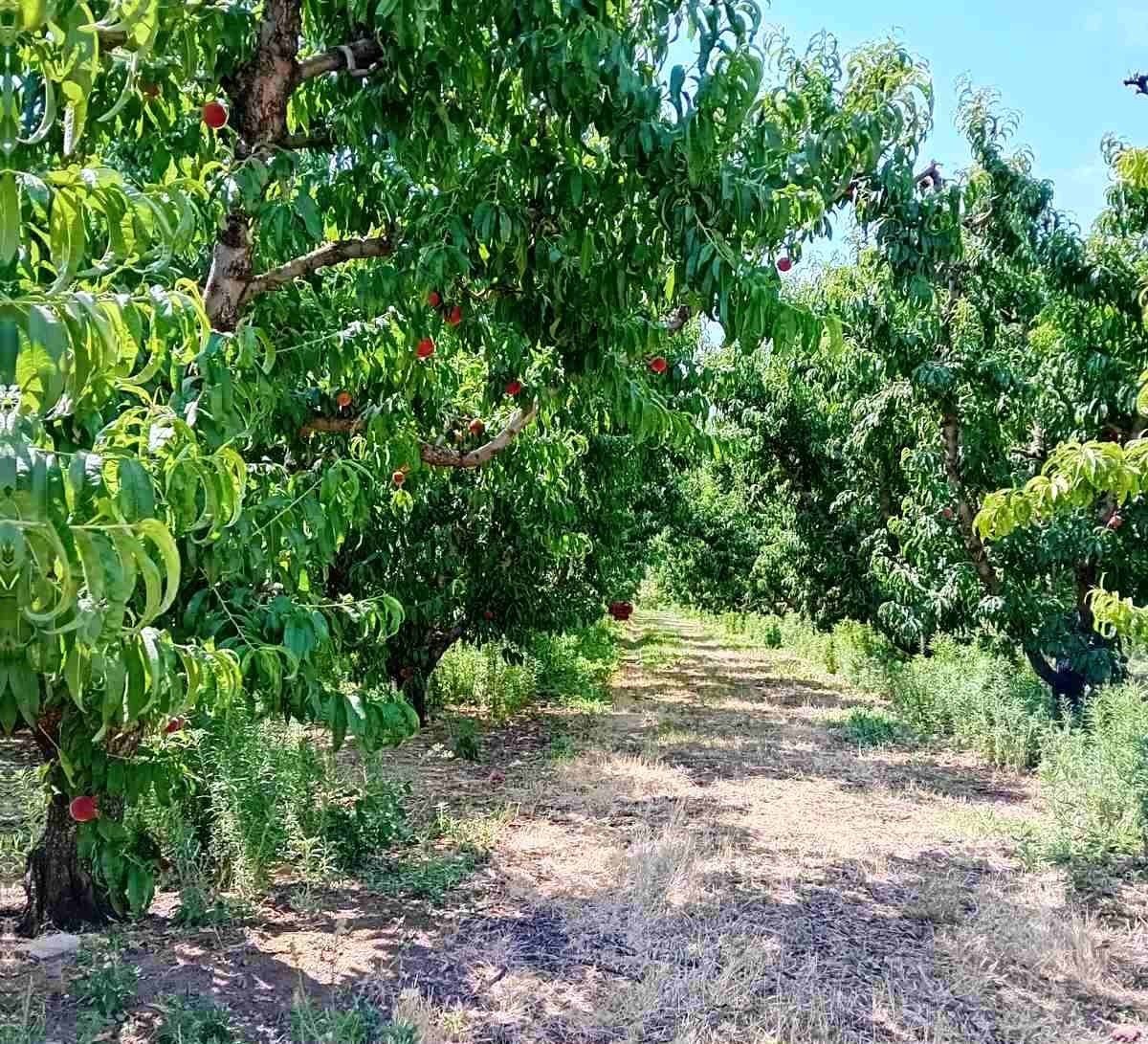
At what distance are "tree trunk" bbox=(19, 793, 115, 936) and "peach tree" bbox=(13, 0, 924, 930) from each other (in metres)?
0.01

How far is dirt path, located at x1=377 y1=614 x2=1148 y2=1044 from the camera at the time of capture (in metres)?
3.26

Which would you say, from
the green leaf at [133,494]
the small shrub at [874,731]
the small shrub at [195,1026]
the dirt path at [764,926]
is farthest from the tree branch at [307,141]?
the small shrub at [874,731]

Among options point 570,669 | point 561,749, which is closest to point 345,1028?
point 561,749

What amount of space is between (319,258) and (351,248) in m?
0.13

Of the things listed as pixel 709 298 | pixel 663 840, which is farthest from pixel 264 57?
pixel 663 840

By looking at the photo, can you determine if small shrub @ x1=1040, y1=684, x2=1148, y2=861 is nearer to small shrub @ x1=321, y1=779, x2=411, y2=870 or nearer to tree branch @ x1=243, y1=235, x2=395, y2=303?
small shrub @ x1=321, y1=779, x2=411, y2=870

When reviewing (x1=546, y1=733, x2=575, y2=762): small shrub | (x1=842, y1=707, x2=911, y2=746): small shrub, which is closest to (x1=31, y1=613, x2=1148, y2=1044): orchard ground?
(x1=546, y1=733, x2=575, y2=762): small shrub

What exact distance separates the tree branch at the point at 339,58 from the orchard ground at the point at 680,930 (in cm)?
310

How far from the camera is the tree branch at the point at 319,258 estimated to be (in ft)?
11.1

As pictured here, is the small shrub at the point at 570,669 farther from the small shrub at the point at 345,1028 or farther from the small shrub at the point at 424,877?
the small shrub at the point at 345,1028

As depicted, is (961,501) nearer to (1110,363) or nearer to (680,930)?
(1110,363)

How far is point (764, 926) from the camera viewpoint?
13.4 feet

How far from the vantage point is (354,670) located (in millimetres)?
6672

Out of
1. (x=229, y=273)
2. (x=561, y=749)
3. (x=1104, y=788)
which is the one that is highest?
(x=229, y=273)
